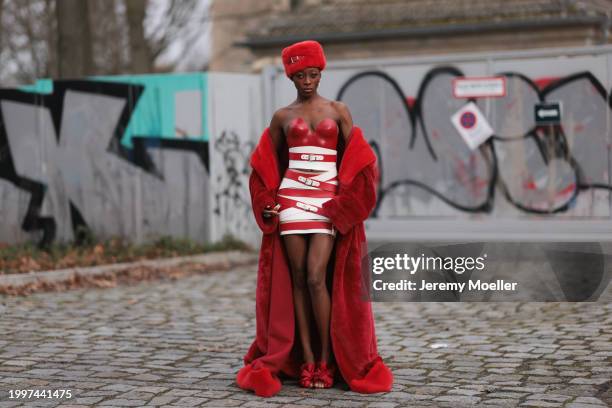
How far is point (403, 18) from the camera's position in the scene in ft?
82.3

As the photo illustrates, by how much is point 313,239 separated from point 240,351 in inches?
66.4

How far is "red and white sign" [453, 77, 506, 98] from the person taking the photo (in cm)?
1217

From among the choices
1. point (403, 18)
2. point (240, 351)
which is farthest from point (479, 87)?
point (403, 18)

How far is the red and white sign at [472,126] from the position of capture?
12.3 metres

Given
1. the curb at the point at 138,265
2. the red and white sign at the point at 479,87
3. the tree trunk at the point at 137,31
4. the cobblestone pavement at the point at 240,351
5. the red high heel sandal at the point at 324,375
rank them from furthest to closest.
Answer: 1. the tree trunk at the point at 137,31
2. the red and white sign at the point at 479,87
3. the curb at the point at 138,265
4. the red high heel sandal at the point at 324,375
5. the cobblestone pavement at the point at 240,351

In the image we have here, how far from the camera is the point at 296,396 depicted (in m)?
6.14

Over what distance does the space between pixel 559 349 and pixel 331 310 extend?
197 centimetres

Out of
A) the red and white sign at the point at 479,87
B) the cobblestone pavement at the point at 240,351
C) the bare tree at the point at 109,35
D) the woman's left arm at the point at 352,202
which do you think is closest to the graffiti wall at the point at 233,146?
the red and white sign at the point at 479,87

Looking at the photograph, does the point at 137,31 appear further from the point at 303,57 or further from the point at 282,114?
the point at 303,57

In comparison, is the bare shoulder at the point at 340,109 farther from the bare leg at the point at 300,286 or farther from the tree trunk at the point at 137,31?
the tree trunk at the point at 137,31

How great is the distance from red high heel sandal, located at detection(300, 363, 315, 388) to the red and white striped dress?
76 cm

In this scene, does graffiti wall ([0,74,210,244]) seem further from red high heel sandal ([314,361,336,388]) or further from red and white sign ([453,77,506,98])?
red high heel sandal ([314,361,336,388])

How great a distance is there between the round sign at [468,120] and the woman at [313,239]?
6216 millimetres

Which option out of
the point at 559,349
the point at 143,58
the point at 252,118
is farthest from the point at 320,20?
the point at 559,349
